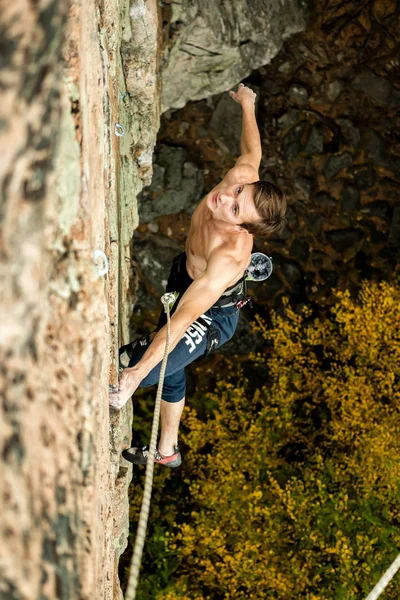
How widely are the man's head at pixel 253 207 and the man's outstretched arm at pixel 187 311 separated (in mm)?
199

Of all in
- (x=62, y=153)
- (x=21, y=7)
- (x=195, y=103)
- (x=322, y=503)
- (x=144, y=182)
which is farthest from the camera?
(x=195, y=103)

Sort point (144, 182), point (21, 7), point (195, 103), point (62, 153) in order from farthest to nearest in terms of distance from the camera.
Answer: point (195, 103) < point (144, 182) < point (62, 153) < point (21, 7)

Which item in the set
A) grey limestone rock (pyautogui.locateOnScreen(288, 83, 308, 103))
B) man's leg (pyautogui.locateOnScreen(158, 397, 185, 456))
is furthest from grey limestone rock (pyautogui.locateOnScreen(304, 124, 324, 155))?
man's leg (pyautogui.locateOnScreen(158, 397, 185, 456))

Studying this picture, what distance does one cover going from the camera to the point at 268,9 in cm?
575

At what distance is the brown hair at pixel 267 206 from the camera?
297 centimetres

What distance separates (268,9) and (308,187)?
1.70m

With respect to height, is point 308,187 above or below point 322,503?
above

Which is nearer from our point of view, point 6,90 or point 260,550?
point 6,90

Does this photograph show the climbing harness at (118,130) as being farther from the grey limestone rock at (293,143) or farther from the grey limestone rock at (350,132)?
the grey limestone rock at (350,132)

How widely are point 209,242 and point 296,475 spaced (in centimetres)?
362

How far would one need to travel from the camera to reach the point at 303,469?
20.1ft

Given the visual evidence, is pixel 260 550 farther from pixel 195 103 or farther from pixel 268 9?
pixel 268 9

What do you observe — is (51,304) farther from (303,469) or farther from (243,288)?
(303,469)

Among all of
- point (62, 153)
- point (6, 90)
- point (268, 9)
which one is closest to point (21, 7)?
point (6, 90)
